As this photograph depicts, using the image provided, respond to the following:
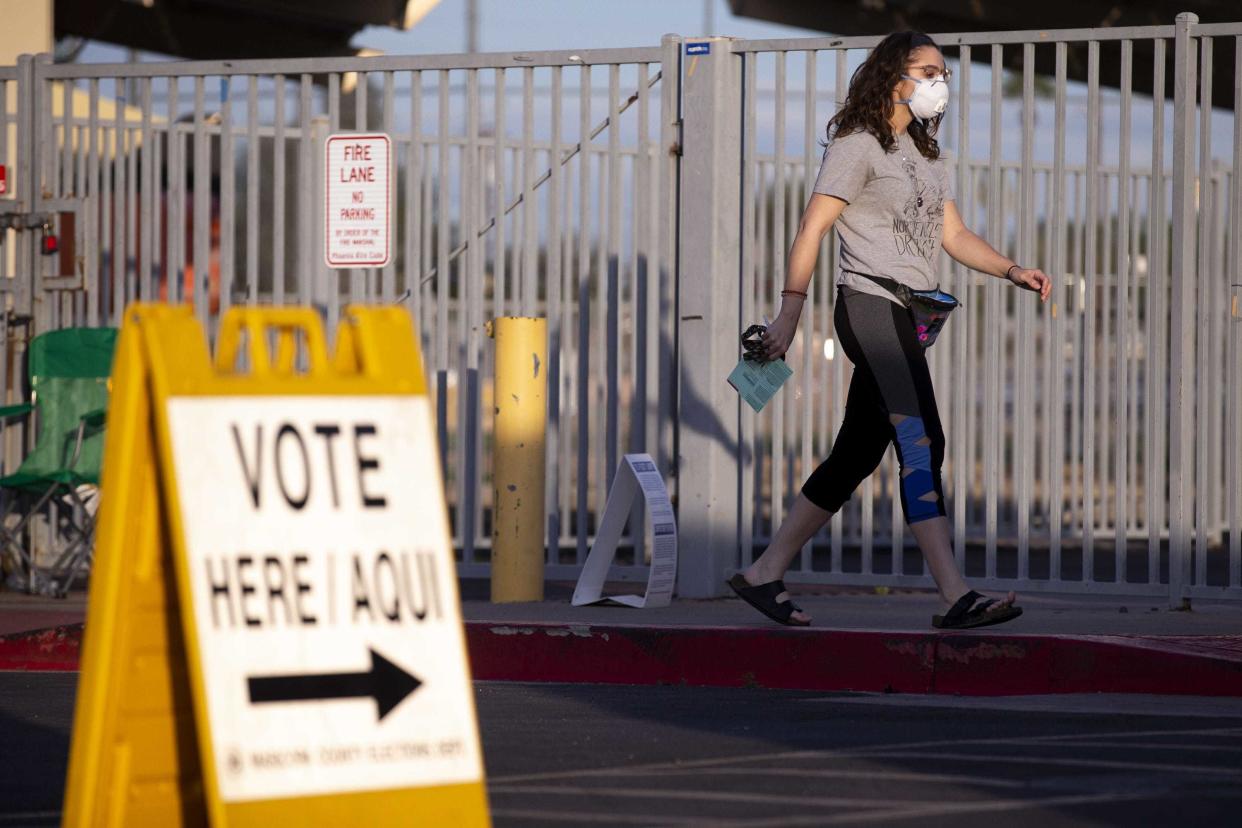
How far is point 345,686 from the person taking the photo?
3463mm

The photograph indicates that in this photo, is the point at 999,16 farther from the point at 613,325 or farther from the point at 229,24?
the point at 613,325

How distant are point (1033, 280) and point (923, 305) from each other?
1.20 feet

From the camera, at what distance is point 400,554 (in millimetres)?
3582

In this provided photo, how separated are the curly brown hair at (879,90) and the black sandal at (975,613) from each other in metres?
1.53

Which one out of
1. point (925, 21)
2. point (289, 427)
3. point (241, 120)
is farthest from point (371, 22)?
point (289, 427)

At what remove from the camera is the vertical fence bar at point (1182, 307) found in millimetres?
7680

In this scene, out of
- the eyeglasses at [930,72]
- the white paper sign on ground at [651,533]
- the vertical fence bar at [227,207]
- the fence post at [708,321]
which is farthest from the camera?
the vertical fence bar at [227,207]

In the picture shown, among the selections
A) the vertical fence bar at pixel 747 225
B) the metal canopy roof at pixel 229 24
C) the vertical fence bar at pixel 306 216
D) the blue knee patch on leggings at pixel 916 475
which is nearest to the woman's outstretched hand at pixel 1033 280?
the blue knee patch on leggings at pixel 916 475

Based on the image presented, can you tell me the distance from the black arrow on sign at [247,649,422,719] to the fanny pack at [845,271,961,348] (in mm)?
3347

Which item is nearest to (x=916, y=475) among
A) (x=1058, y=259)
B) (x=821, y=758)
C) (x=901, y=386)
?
(x=901, y=386)

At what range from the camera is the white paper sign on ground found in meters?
7.68

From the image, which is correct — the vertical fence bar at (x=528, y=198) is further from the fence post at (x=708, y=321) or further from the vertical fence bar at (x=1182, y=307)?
the vertical fence bar at (x=1182, y=307)

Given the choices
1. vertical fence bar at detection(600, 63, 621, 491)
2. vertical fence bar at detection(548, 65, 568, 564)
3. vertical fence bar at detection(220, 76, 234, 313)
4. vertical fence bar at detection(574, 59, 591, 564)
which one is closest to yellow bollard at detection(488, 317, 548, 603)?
vertical fence bar at detection(548, 65, 568, 564)

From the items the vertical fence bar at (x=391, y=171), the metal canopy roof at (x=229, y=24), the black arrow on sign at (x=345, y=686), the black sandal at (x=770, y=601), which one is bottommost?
the black sandal at (x=770, y=601)
